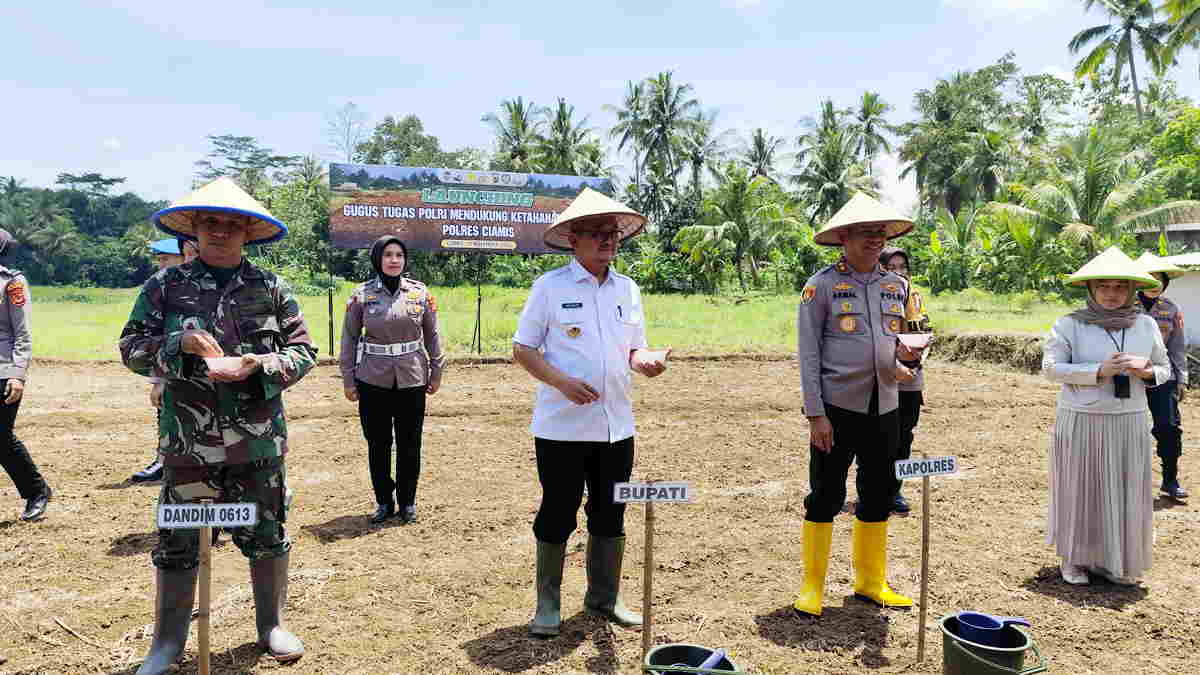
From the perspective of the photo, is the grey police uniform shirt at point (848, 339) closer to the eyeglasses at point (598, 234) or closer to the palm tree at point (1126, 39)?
the eyeglasses at point (598, 234)

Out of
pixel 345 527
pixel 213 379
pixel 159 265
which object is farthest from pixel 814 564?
pixel 159 265

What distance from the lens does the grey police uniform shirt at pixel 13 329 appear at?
15.3ft

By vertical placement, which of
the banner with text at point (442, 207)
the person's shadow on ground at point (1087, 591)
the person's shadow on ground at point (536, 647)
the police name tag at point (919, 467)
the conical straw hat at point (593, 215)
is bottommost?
the person's shadow on ground at point (536, 647)

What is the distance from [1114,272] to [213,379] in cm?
415

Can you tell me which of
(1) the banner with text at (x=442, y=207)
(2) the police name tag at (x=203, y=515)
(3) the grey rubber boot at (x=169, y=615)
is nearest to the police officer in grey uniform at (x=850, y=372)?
(2) the police name tag at (x=203, y=515)

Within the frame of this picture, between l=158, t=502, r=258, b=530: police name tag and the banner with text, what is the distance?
11.0 meters

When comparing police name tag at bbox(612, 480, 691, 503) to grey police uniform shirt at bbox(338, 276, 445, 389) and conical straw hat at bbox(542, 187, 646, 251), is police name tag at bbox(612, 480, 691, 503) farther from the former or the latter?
grey police uniform shirt at bbox(338, 276, 445, 389)

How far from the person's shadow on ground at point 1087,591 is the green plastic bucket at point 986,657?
1309 millimetres

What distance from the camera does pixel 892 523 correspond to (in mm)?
5254

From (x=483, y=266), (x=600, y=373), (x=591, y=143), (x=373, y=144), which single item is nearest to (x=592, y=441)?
(x=600, y=373)

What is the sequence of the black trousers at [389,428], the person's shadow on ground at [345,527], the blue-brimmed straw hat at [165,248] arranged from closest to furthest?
the person's shadow on ground at [345,527], the black trousers at [389,428], the blue-brimmed straw hat at [165,248]

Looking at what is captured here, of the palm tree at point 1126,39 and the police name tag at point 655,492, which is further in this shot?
the palm tree at point 1126,39

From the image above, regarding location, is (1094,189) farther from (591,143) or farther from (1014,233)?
(591,143)

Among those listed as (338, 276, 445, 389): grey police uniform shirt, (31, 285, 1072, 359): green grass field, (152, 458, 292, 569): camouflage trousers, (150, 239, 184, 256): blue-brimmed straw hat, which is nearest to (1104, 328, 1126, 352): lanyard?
(338, 276, 445, 389): grey police uniform shirt
